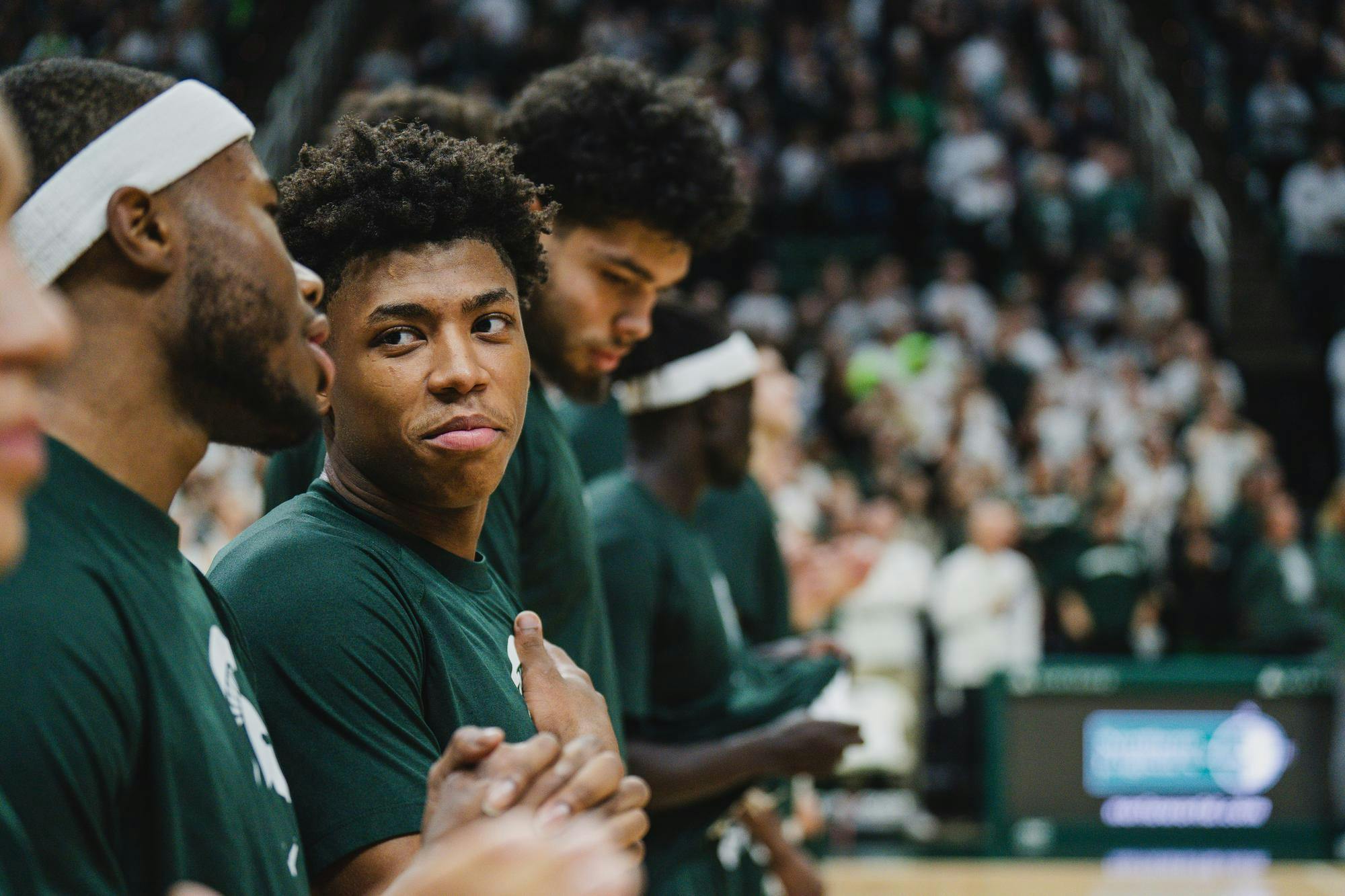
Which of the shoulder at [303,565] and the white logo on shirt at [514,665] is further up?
the shoulder at [303,565]

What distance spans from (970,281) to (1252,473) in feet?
14.6

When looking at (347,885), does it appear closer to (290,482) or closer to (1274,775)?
(290,482)

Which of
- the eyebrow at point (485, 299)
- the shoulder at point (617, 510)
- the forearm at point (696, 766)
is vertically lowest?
the forearm at point (696, 766)

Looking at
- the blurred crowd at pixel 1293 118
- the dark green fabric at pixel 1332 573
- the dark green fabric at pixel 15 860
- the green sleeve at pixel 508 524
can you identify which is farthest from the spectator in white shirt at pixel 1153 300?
the dark green fabric at pixel 15 860

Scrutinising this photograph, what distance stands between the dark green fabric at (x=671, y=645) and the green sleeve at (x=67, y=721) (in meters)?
1.87

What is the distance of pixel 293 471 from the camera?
2.73 metres

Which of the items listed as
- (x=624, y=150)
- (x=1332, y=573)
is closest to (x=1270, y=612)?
(x=1332, y=573)

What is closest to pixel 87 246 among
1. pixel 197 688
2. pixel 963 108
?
pixel 197 688

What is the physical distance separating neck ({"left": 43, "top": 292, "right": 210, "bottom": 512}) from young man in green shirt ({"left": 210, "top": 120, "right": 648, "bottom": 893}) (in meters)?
0.33

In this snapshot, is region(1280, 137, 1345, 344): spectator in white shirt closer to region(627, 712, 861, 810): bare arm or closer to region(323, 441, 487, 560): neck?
region(627, 712, 861, 810): bare arm

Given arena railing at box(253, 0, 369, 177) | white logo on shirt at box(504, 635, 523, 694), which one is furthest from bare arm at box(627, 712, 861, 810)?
arena railing at box(253, 0, 369, 177)

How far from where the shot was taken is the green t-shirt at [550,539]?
2.49 metres

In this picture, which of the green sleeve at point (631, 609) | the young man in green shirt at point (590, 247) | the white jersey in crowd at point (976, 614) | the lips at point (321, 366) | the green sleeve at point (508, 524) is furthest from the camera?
the white jersey in crowd at point (976, 614)

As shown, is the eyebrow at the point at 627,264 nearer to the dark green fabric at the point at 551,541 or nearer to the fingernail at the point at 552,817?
the dark green fabric at the point at 551,541
